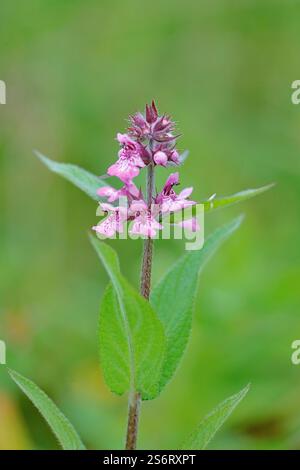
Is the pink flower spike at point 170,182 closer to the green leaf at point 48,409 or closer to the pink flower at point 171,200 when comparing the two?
the pink flower at point 171,200

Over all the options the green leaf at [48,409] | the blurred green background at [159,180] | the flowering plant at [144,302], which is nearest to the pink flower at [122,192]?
the flowering plant at [144,302]

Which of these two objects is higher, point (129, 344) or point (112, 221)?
point (112, 221)

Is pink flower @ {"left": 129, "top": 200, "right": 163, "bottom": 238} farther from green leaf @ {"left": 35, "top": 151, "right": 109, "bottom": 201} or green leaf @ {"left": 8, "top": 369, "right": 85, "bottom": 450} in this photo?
green leaf @ {"left": 8, "top": 369, "right": 85, "bottom": 450}

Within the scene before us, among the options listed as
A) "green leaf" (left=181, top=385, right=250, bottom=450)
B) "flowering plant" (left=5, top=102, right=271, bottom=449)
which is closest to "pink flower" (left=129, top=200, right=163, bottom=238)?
"flowering plant" (left=5, top=102, right=271, bottom=449)

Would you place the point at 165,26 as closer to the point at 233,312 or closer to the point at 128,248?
the point at 128,248

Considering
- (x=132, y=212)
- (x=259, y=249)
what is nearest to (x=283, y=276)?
(x=259, y=249)

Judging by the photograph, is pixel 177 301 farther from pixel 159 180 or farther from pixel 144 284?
pixel 159 180

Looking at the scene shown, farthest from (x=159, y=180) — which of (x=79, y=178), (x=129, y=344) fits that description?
(x=129, y=344)
